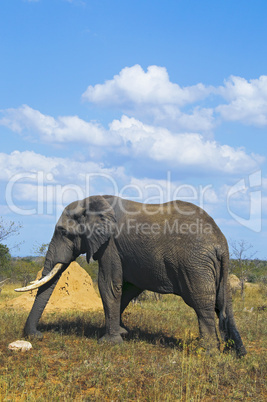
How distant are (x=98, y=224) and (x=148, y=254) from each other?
1281 millimetres

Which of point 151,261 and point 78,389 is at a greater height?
point 151,261

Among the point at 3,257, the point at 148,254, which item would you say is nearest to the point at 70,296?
the point at 148,254

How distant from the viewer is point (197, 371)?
7.05 m

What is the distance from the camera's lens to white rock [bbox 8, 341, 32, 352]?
8117 millimetres

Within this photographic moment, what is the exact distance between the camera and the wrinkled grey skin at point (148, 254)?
8.16 metres

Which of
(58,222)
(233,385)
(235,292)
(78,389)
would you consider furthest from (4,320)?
(235,292)

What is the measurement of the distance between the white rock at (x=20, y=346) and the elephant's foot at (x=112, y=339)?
58.4 inches

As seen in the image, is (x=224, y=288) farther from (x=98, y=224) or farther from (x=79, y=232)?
(x=79, y=232)

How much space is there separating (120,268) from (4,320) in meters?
3.85

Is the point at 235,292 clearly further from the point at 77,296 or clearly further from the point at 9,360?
the point at 9,360

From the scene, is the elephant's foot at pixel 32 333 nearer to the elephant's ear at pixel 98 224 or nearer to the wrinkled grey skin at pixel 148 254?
the wrinkled grey skin at pixel 148 254

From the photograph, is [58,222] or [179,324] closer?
Answer: [58,222]

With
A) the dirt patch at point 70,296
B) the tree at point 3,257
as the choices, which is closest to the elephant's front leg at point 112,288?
the dirt patch at point 70,296

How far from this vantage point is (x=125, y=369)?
7.09 metres
